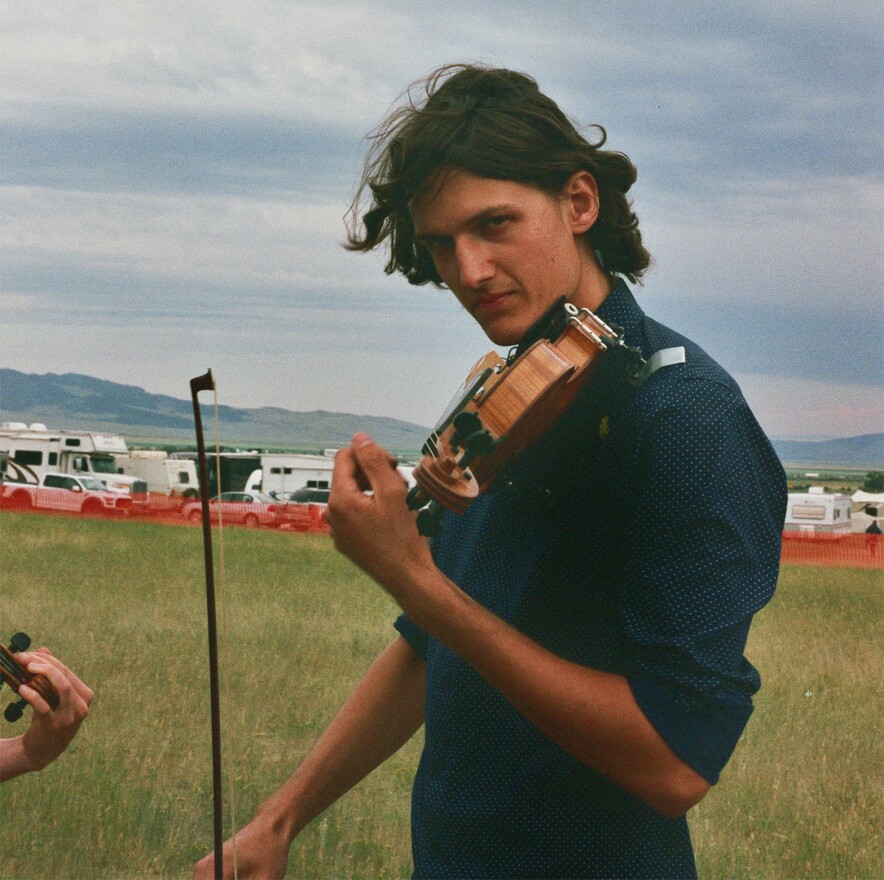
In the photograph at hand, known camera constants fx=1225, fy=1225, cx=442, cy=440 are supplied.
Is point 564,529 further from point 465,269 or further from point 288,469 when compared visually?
point 288,469

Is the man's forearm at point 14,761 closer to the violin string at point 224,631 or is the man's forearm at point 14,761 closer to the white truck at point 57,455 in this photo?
the violin string at point 224,631

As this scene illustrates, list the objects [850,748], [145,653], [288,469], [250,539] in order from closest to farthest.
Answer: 1. [850,748]
2. [145,653]
3. [250,539]
4. [288,469]

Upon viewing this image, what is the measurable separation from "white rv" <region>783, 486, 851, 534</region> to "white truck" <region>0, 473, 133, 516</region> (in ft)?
73.3

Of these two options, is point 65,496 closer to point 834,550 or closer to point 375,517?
point 834,550

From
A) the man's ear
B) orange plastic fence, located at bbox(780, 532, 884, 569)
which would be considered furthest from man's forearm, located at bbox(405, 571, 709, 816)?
orange plastic fence, located at bbox(780, 532, 884, 569)

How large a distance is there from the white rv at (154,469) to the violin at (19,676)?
139ft

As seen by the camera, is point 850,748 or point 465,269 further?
point 850,748

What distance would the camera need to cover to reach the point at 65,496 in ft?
131

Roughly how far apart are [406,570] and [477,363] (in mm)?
483

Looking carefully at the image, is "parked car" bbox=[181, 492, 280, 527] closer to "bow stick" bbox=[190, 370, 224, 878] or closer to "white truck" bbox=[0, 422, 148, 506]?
"white truck" bbox=[0, 422, 148, 506]

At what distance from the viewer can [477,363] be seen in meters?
2.23

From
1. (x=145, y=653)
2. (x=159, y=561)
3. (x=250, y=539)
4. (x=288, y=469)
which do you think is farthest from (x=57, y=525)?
(x=145, y=653)

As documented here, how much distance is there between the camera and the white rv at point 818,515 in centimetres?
4159

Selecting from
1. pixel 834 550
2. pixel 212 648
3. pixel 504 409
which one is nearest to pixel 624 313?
pixel 504 409
